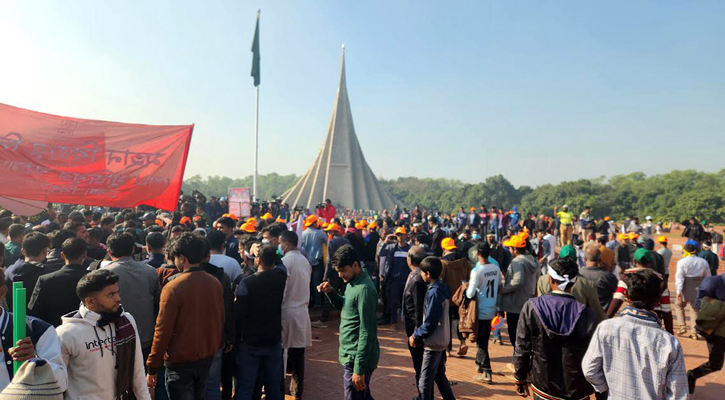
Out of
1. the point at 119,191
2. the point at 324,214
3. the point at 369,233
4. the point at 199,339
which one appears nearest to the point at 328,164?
the point at 324,214

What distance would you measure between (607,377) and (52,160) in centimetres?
567

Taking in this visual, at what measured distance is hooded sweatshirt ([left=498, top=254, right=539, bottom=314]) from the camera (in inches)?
187

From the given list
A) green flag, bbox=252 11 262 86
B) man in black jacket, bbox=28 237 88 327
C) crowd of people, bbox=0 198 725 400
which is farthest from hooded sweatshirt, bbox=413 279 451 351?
green flag, bbox=252 11 262 86

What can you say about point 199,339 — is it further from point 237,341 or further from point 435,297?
point 435,297

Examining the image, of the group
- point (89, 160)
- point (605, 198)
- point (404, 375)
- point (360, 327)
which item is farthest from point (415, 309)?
point (605, 198)

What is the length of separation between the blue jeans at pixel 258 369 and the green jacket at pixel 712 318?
3.59 metres

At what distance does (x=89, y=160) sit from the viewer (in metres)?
5.11

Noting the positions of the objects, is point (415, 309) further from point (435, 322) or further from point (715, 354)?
point (715, 354)

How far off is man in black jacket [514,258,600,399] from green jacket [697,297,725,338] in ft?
6.20

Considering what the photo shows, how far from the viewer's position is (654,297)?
219 centimetres

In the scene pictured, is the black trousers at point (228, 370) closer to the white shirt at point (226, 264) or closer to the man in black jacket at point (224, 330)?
the man in black jacket at point (224, 330)

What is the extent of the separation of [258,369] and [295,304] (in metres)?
0.62

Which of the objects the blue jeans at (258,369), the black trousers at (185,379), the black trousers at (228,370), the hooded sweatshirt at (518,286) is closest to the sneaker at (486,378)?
the hooded sweatshirt at (518,286)

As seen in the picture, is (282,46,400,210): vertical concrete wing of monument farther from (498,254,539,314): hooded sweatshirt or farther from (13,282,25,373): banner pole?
(13,282,25,373): banner pole
